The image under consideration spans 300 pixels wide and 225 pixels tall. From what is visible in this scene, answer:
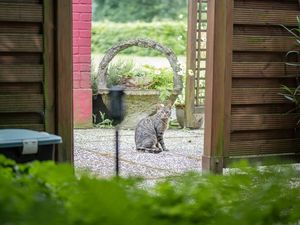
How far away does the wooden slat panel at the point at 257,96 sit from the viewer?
4438 millimetres

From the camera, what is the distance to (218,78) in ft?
14.3

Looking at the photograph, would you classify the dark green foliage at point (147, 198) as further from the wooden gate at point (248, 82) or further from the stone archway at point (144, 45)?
the stone archway at point (144, 45)

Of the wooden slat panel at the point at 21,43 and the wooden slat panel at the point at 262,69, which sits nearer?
the wooden slat panel at the point at 21,43

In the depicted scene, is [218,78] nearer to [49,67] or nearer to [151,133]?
[49,67]

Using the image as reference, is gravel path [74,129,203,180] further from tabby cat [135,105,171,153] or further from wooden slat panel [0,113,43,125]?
wooden slat panel [0,113,43,125]

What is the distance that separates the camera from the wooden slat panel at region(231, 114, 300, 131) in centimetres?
445

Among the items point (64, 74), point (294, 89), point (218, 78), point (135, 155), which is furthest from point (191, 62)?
point (64, 74)

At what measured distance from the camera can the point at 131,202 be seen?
77 cm

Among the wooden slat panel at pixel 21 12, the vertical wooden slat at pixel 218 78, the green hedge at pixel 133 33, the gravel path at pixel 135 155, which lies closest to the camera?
the wooden slat panel at pixel 21 12

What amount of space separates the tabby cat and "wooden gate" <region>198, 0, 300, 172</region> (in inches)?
55.5

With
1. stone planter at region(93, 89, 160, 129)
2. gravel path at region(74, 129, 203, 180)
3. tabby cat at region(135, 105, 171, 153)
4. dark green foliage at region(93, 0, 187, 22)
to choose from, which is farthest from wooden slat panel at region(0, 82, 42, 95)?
dark green foliage at region(93, 0, 187, 22)

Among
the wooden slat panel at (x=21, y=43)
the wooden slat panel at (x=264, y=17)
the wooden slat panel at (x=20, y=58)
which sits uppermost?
the wooden slat panel at (x=264, y=17)

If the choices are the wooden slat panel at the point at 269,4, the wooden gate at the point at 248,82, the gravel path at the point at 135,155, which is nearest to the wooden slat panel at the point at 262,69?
the wooden gate at the point at 248,82

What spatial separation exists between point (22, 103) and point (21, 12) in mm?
534
